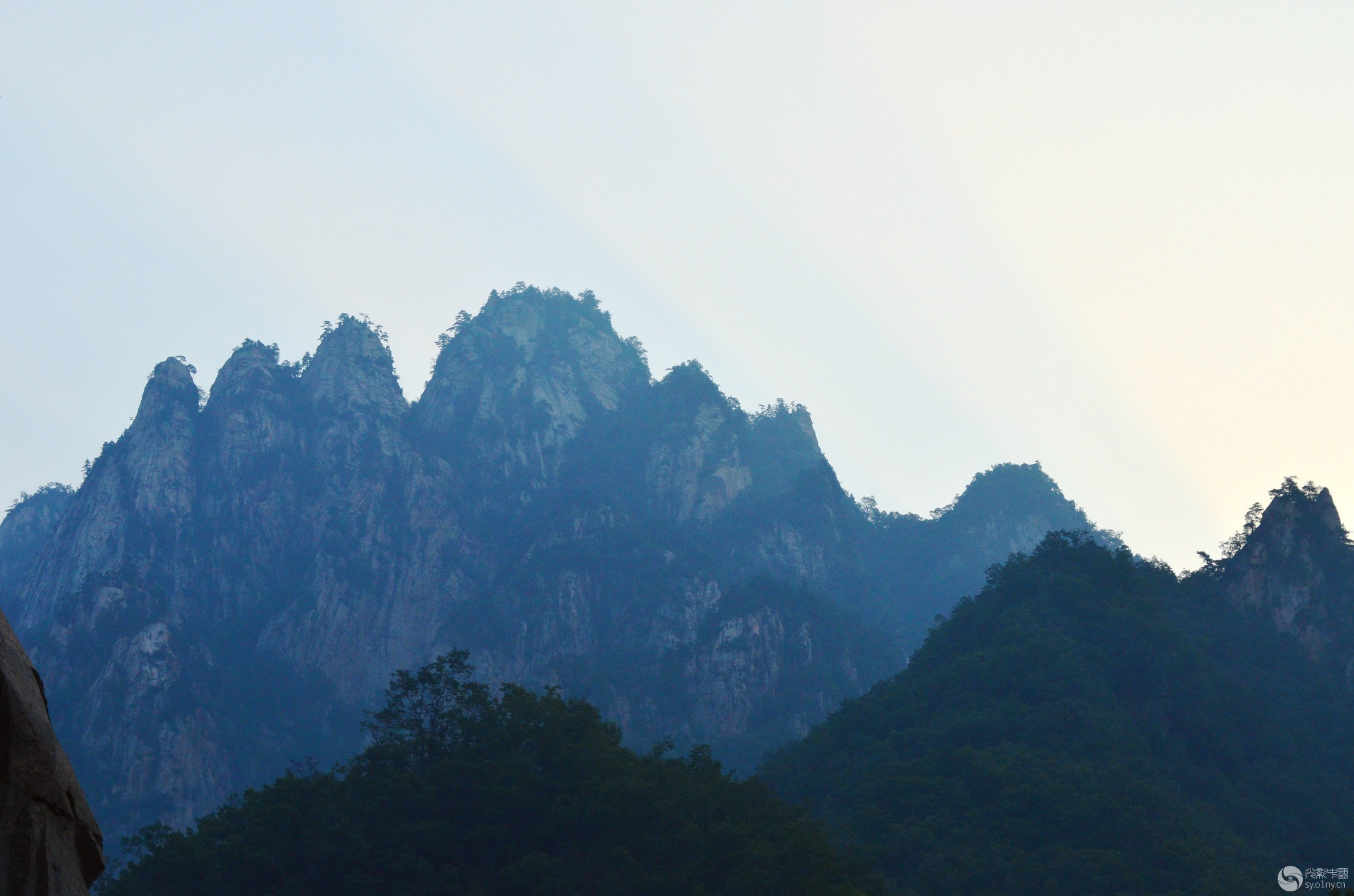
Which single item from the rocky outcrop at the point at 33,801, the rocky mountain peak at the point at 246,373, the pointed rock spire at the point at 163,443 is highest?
the rocky mountain peak at the point at 246,373

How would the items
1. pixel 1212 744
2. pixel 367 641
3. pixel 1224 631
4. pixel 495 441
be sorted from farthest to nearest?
1. pixel 495 441
2. pixel 367 641
3. pixel 1224 631
4. pixel 1212 744

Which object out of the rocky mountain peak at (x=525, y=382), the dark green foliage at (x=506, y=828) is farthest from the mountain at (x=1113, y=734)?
the rocky mountain peak at (x=525, y=382)

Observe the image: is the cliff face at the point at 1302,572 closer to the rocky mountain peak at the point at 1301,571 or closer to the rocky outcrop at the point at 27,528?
the rocky mountain peak at the point at 1301,571

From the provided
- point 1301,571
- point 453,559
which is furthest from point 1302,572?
point 453,559

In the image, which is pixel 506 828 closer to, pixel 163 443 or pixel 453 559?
pixel 453 559

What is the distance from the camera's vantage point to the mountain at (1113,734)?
42.3 meters

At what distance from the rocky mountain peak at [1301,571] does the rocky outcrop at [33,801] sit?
2876 inches

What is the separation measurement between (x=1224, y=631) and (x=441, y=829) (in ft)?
169

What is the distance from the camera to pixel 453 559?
101125mm

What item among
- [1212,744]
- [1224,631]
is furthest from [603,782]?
[1224,631]

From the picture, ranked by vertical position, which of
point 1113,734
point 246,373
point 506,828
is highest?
point 246,373

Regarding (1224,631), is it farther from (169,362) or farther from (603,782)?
(169,362)

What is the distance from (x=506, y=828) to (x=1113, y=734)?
30.3 meters

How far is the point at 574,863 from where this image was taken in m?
38.0
